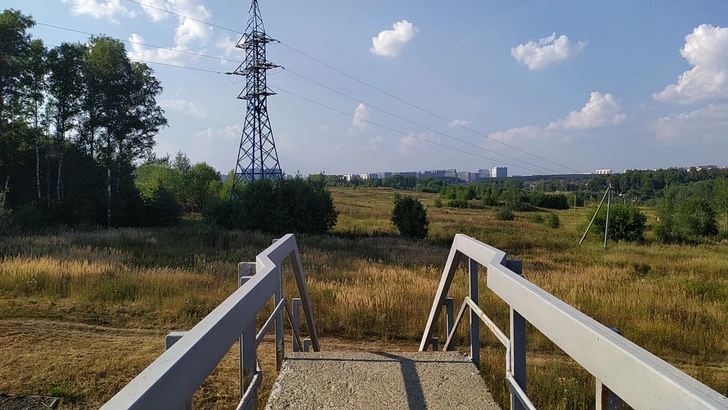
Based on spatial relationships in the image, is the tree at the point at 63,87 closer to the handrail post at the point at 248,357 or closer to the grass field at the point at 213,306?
the grass field at the point at 213,306

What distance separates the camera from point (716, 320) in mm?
9547

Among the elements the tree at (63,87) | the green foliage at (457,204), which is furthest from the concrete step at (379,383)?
the green foliage at (457,204)

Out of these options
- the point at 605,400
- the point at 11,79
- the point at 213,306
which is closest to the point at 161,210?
the point at 11,79

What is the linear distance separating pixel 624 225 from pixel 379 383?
134 feet

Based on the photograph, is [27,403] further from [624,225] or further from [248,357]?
[624,225]

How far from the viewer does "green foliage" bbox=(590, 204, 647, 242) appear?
37.5 metres

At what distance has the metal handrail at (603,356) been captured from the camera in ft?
2.71

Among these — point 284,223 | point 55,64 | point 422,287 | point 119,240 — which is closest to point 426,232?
point 284,223

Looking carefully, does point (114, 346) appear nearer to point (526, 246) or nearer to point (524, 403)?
point (524, 403)

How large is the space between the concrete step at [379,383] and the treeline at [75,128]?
88.0ft

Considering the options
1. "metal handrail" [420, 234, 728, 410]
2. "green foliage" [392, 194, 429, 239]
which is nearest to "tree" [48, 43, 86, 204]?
"green foliage" [392, 194, 429, 239]

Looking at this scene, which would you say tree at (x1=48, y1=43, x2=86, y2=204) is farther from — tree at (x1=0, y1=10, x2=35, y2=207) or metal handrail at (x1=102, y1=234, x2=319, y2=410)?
metal handrail at (x1=102, y1=234, x2=319, y2=410)

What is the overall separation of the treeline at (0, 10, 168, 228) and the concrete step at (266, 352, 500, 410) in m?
26.8

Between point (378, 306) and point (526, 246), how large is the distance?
25347mm
